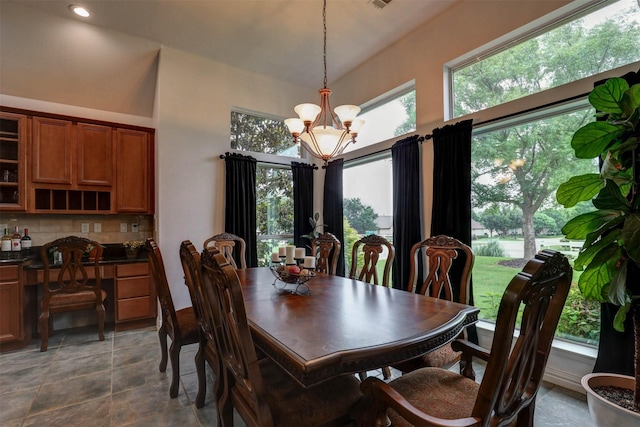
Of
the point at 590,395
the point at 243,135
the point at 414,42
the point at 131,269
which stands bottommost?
the point at 590,395

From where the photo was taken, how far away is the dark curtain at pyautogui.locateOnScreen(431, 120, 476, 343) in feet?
9.53

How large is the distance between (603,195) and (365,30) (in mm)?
Answer: 2945

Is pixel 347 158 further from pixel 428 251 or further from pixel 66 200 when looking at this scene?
pixel 66 200

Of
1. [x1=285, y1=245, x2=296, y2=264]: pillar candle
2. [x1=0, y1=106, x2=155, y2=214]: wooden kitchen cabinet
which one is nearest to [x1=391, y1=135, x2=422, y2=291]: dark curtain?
[x1=285, y1=245, x2=296, y2=264]: pillar candle

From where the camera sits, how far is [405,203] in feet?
11.5

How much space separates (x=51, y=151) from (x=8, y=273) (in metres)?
1.41

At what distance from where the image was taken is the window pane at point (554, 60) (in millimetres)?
2180

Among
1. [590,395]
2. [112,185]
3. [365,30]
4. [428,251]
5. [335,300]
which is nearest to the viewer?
[590,395]

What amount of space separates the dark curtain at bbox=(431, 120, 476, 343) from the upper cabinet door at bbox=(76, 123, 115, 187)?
3.94 metres

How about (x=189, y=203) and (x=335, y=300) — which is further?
(x=189, y=203)

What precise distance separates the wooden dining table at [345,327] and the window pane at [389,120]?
2.49 m

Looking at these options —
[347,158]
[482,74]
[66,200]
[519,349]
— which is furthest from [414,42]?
[66,200]

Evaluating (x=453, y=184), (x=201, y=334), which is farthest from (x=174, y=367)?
(x=453, y=184)

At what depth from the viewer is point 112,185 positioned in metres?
3.80
